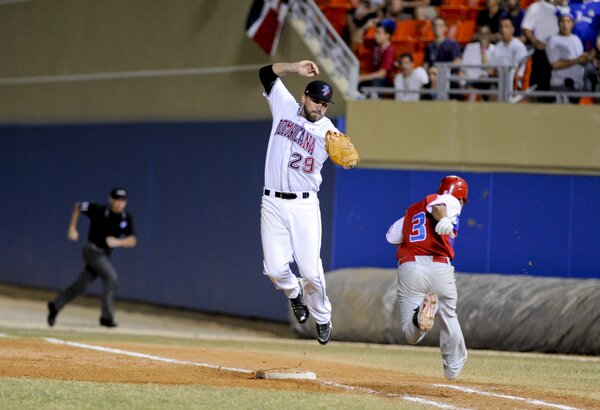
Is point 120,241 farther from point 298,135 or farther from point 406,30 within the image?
point 298,135

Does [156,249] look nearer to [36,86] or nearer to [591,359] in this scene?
[36,86]

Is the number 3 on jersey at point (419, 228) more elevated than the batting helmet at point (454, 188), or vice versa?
the batting helmet at point (454, 188)

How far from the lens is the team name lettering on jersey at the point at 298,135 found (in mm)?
10586

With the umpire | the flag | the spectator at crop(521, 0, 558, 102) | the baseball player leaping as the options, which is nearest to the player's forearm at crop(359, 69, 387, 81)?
the flag

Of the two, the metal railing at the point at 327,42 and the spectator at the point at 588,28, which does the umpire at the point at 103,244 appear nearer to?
the metal railing at the point at 327,42

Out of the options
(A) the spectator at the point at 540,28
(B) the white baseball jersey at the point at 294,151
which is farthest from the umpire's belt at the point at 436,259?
(A) the spectator at the point at 540,28

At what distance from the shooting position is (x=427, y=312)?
32.4 ft

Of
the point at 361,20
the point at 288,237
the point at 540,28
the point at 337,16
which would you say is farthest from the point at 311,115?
the point at 337,16

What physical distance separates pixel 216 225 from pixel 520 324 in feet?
22.8

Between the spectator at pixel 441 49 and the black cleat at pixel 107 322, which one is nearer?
the spectator at pixel 441 49

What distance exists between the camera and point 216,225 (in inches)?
834

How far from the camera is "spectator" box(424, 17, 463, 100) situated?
59.5 ft

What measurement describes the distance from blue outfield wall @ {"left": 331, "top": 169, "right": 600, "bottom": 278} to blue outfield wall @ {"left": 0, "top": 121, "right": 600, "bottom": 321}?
0.02 meters

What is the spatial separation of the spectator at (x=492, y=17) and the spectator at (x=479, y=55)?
5.1 inches
